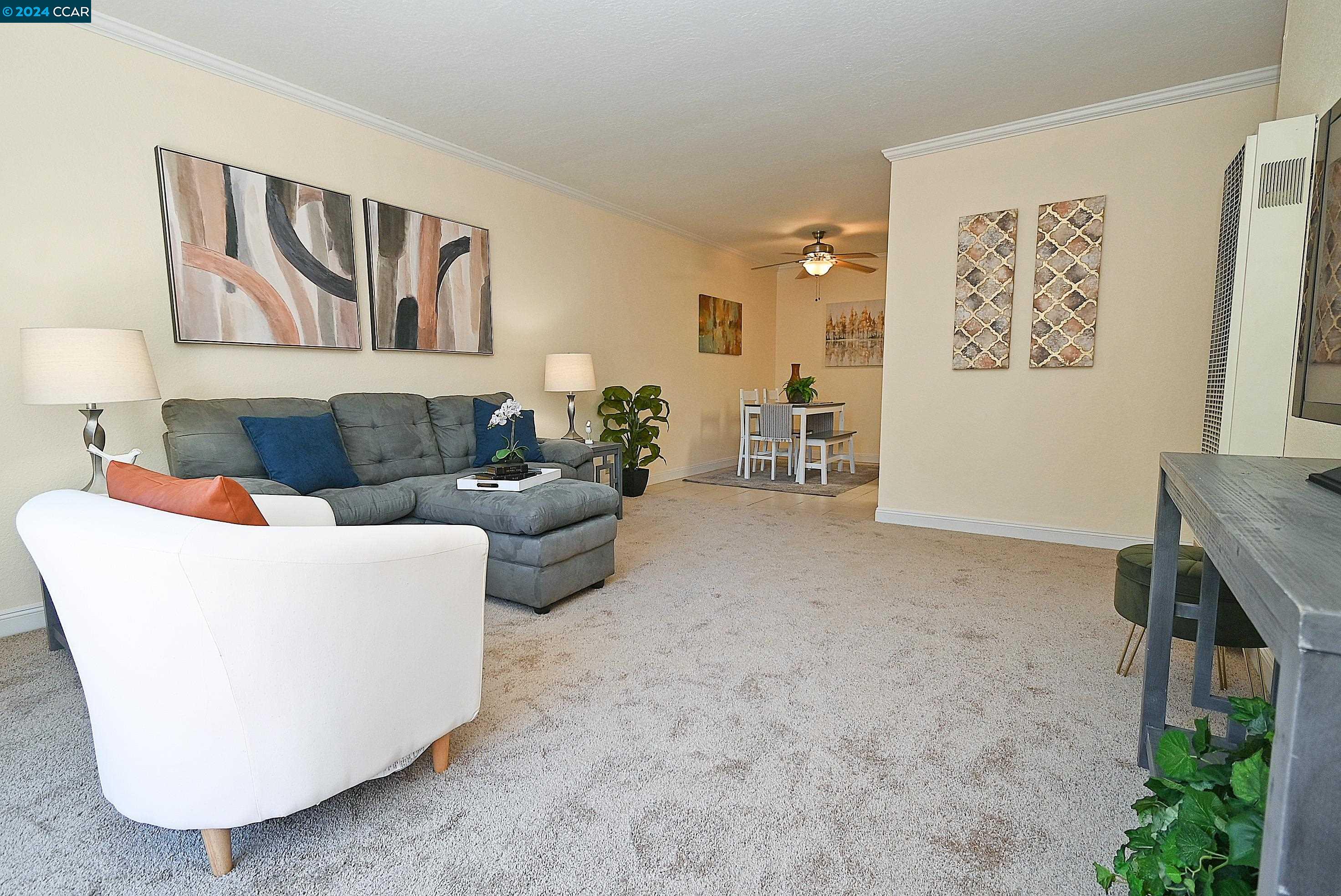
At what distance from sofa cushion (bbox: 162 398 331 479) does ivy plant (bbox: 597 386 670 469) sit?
2956 millimetres

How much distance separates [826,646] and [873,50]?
9.14ft

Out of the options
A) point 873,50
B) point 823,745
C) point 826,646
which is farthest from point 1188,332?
point 823,745

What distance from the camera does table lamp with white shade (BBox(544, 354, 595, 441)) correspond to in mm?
4805

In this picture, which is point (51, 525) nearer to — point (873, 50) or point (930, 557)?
point (873, 50)

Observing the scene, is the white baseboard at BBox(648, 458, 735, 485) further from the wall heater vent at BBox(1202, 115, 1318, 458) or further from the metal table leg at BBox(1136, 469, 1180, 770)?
the metal table leg at BBox(1136, 469, 1180, 770)

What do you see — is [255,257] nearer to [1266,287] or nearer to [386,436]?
[386,436]

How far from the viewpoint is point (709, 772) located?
169 centimetres

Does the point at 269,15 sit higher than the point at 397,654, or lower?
higher

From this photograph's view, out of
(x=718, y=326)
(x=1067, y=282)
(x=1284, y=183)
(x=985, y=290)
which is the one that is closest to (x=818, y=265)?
(x=718, y=326)

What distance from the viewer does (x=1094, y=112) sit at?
375 cm

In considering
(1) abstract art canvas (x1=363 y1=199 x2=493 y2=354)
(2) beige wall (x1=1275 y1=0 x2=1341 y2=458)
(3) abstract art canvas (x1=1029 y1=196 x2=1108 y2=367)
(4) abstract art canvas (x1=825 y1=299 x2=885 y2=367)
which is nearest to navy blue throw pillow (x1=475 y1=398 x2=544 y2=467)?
(1) abstract art canvas (x1=363 y1=199 x2=493 y2=354)

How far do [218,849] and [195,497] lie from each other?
0.74 metres

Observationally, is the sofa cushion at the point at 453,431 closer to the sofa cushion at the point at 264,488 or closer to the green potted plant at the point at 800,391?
the sofa cushion at the point at 264,488

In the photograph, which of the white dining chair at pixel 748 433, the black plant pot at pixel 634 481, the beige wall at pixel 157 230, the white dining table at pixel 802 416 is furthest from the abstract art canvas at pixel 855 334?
the beige wall at pixel 157 230
